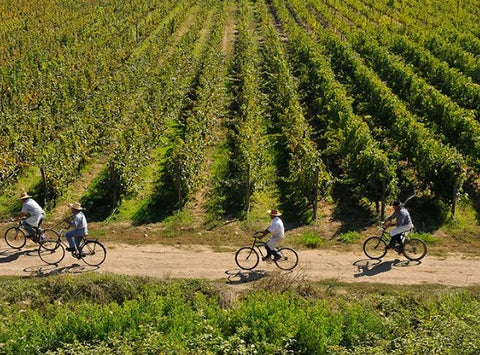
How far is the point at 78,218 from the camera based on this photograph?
14.3 m

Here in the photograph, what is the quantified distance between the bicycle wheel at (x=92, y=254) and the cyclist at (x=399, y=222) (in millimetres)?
8763

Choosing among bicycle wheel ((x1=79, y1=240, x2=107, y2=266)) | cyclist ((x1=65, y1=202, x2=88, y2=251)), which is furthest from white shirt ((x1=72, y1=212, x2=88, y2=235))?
A: bicycle wheel ((x1=79, y1=240, x2=107, y2=266))

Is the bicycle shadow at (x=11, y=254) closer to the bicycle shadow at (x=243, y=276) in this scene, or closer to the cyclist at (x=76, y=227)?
the cyclist at (x=76, y=227)

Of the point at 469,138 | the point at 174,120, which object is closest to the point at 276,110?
the point at 174,120

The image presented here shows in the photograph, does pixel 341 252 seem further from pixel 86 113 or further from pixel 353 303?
pixel 86 113

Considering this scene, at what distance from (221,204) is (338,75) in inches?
603

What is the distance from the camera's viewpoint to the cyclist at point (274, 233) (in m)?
13.8

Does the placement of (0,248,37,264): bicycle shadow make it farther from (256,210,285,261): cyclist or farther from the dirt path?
(256,210,285,261): cyclist

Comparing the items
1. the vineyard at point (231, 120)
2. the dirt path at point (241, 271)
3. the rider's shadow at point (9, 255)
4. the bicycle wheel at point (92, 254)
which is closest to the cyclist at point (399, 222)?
the dirt path at point (241, 271)

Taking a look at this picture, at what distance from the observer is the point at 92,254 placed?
49.2 feet

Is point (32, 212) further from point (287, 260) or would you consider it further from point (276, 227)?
point (287, 260)

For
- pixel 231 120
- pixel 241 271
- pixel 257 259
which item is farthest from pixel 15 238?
pixel 231 120

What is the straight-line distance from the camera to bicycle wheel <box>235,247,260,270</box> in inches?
573

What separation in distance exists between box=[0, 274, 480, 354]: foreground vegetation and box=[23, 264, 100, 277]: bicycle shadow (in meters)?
0.73
